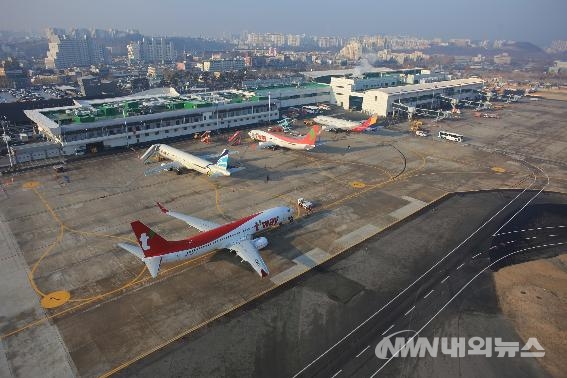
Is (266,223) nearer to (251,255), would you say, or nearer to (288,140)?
(251,255)

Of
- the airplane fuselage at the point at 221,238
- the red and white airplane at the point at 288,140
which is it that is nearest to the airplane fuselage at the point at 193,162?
the airplane fuselage at the point at 221,238

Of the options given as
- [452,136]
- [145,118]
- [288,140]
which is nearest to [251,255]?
[288,140]

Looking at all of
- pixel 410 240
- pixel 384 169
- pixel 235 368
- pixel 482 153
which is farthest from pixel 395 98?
pixel 235 368

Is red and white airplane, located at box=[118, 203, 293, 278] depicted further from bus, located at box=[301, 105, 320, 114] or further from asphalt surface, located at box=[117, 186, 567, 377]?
bus, located at box=[301, 105, 320, 114]

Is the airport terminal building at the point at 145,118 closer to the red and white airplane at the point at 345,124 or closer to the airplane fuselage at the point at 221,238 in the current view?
the red and white airplane at the point at 345,124

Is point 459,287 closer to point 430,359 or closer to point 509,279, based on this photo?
point 509,279
